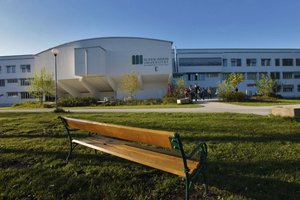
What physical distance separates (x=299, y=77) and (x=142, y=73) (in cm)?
3980

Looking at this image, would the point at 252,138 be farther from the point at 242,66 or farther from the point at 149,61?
the point at 242,66

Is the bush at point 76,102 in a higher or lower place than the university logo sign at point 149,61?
lower

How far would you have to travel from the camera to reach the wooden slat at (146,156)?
297cm

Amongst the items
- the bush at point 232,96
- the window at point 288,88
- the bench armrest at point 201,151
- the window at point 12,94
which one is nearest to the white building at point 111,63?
the window at point 12,94

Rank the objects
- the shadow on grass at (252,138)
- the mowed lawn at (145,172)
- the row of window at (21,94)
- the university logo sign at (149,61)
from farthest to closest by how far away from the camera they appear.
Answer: the row of window at (21,94)
the university logo sign at (149,61)
the shadow on grass at (252,138)
the mowed lawn at (145,172)

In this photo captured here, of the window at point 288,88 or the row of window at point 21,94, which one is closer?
the row of window at point 21,94

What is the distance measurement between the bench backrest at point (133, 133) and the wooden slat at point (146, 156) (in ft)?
0.97

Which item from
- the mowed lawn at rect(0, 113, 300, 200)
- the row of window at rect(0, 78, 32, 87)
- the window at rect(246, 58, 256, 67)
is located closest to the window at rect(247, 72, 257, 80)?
the window at rect(246, 58, 256, 67)

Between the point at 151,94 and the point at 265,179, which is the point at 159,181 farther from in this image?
the point at 151,94

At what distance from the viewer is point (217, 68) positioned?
5066 centimetres

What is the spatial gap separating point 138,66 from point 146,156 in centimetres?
3683

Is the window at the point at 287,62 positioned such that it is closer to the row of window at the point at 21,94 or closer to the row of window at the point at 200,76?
the row of window at the point at 200,76

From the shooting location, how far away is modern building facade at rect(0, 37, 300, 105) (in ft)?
128

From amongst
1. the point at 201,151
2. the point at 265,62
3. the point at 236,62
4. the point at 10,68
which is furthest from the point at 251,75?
the point at 201,151
